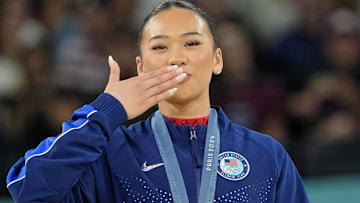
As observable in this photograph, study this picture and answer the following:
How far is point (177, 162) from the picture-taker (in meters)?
2.60

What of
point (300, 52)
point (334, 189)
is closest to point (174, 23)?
point (334, 189)

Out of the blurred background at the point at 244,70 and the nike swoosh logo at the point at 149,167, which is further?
the blurred background at the point at 244,70

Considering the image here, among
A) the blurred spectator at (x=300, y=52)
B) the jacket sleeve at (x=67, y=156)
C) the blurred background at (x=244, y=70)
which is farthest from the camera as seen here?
the blurred spectator at (x=300, y=52)

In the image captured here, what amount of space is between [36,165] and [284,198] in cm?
94

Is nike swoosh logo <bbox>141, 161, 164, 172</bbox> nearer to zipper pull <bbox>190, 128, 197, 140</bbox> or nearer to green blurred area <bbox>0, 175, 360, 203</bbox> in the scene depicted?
zipper pull <bbox>190, 128, 197, 140</bbox>

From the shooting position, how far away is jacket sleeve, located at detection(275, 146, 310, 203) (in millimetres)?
2711

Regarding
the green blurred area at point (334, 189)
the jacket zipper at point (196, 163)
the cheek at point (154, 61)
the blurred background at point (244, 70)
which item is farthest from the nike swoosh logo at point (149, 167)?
the green blurred area at point (334, 189)

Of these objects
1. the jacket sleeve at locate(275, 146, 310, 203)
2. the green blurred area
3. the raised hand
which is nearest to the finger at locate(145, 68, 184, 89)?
the raised hand

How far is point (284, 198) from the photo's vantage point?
2721 millimetres

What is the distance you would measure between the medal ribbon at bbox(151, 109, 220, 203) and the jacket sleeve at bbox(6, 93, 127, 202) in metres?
0.27

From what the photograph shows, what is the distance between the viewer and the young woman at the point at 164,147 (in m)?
2.36

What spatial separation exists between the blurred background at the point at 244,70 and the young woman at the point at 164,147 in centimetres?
239

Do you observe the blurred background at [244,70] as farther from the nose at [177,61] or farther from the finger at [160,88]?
the finger at [160,88]

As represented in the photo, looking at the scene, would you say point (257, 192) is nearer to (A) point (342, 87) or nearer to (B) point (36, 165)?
(B) point (36, 165)
